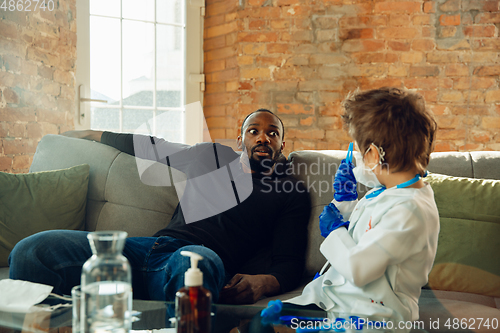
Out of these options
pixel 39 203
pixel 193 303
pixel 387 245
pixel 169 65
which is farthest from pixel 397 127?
pixel 169 65

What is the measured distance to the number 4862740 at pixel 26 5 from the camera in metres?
2.22

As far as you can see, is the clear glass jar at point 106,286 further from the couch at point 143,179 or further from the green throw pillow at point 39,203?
the green throw pillow at point 39,203

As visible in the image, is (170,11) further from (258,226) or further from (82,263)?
(82,263)

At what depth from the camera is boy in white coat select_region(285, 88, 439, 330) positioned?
0.93 meters

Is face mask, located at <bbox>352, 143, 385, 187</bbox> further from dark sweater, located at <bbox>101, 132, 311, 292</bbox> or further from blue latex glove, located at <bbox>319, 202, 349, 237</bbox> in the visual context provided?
dark sweater, located at <bbox>101, 132, 311, 292</bbox>

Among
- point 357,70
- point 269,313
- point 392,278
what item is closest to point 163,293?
point 269,313

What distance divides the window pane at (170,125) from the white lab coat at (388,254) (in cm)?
221

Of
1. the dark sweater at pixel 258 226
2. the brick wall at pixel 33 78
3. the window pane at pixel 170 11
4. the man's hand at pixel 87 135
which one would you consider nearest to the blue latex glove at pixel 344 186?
the dark sweater at pixel 258 226

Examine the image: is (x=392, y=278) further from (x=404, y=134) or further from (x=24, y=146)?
(x=24, y=146)

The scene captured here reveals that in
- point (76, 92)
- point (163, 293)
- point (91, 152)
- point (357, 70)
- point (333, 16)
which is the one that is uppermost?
point (333, 16)

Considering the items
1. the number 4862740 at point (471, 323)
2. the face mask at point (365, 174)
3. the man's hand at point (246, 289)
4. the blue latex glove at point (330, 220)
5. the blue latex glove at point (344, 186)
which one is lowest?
the number 4862740 at point (471, 323)

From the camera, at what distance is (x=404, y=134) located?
99 centimetres

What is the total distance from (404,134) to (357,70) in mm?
1859

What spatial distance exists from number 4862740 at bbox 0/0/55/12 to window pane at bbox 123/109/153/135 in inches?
32.9
